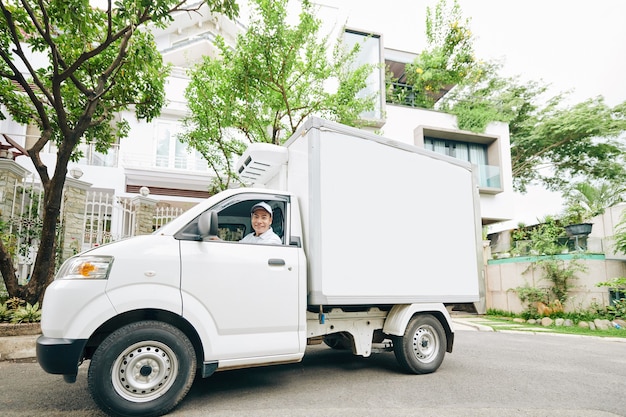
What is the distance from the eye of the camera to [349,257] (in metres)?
4.48

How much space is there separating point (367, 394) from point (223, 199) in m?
2.64

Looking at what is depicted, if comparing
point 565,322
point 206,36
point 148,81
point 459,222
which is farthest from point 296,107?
point 206,36

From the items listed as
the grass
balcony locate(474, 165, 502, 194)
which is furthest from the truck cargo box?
balcony locate(474, 165, 502, 194)

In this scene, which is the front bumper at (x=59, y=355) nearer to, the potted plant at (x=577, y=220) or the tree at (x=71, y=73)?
the tree at (x=71, y=73)

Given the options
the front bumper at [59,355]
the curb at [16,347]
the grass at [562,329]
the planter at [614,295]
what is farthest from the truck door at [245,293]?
the planter at [614,295]

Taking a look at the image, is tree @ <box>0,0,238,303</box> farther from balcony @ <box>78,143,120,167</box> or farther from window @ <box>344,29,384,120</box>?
window @ <box>344,29,384,120</box>

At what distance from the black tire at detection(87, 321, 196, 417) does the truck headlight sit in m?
0.53

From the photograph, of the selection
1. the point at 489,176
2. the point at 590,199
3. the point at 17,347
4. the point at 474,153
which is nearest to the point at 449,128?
the point at 474,153

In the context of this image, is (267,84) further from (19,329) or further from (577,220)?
(577,220)

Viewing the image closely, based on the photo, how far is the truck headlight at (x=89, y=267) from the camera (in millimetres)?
3432

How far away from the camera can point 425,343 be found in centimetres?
526

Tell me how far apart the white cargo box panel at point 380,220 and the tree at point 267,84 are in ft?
16.9

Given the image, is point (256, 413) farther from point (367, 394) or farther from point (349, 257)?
point (349, 257)

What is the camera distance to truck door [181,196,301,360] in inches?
148
